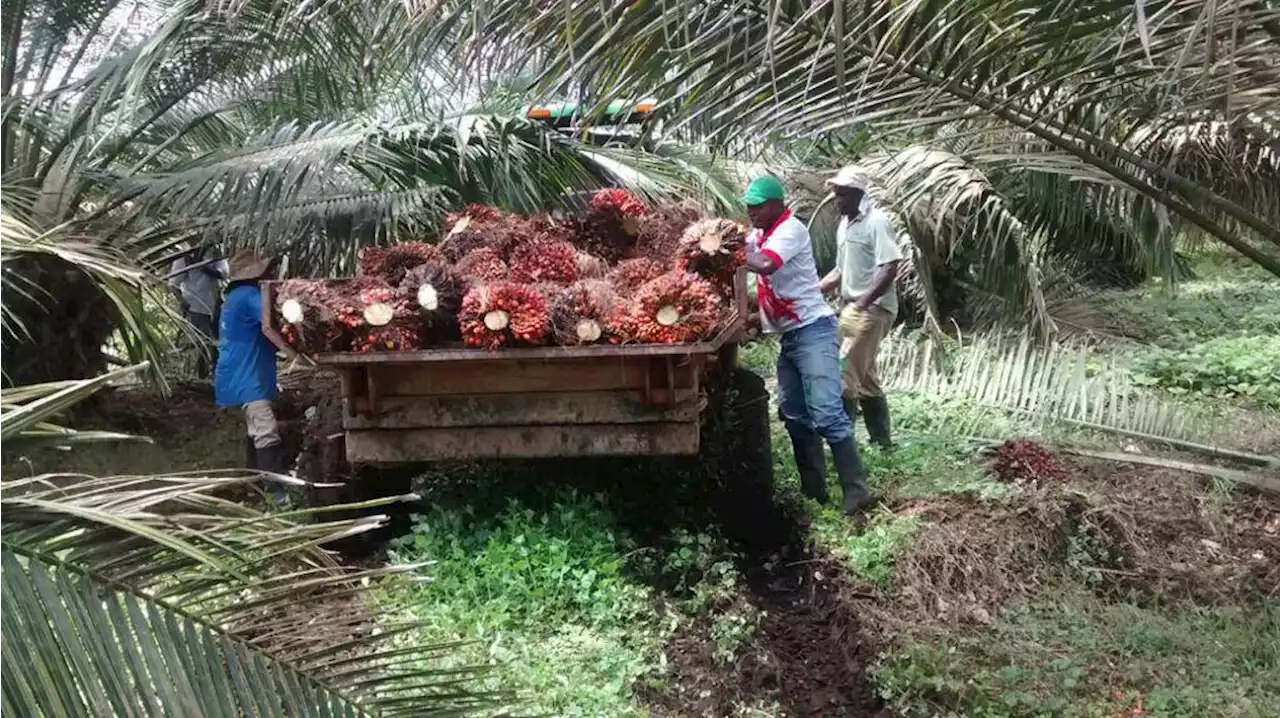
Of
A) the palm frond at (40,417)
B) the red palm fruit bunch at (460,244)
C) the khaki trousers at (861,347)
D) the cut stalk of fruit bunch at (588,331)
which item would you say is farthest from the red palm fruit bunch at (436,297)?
the palm frond at (40,417)

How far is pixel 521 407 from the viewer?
4680 millimetres

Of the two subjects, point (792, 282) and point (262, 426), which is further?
point (262, 426)

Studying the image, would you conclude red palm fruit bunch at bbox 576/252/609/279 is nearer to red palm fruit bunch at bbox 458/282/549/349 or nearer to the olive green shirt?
red palm fruit bunch at bbox 458/282/549/349

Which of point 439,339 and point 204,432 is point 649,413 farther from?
point 204,432

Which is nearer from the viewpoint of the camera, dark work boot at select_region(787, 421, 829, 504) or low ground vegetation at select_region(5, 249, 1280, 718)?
low ground vegetation at select_region(5, 249, 1280, 718)

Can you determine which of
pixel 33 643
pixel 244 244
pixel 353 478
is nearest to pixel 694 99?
pixel 33 643

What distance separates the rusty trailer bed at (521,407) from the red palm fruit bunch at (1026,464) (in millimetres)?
1598

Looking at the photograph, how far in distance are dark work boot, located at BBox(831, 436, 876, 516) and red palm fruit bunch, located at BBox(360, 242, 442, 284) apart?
2.18 meters

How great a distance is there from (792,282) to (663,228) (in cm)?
92

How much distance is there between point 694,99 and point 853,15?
504 millimetres

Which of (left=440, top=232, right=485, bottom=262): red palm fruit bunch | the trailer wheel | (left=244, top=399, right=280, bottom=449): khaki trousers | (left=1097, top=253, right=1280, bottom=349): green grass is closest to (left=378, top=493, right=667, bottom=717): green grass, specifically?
the trailer wheel

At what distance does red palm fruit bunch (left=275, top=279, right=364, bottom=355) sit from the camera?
14.6 ft

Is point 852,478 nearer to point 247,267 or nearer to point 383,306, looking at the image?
point 383,306

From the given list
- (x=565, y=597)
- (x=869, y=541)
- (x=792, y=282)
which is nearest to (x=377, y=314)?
(x=565, y=597)
